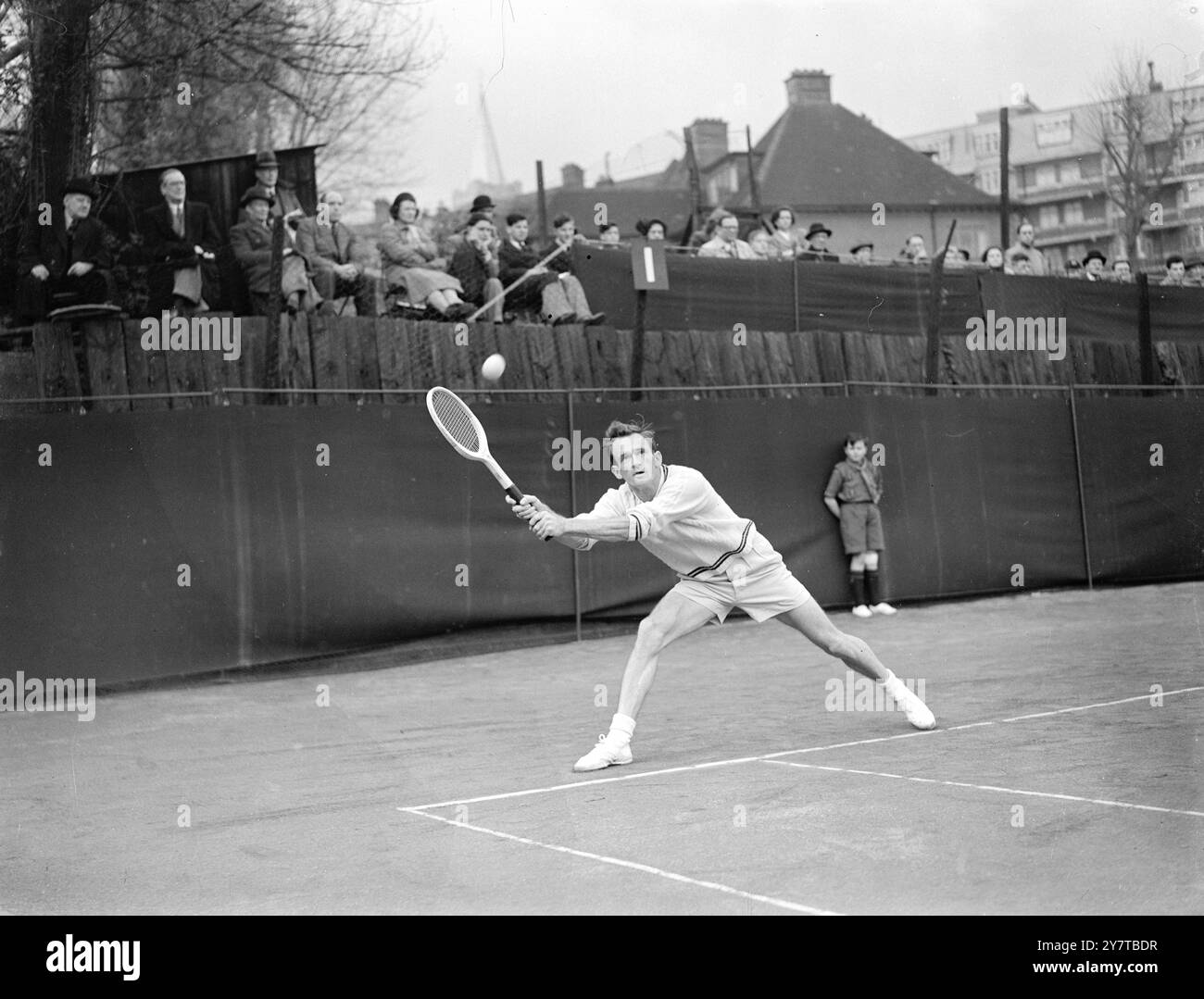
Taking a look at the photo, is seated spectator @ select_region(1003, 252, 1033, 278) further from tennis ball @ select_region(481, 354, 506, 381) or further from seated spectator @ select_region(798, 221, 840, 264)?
tennis ball @ select_region(481, 354, 506, 381)

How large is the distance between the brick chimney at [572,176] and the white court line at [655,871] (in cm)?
6193

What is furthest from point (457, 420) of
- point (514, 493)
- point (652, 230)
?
point (652, 230)

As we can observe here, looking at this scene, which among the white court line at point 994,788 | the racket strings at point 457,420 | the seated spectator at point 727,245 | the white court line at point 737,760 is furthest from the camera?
the seated spectator at point 727,245

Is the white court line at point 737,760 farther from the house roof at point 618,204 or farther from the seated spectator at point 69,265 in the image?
the house roof at point 618,204

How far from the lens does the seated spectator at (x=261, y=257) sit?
45.5 feet

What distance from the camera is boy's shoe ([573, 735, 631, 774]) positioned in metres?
8.67

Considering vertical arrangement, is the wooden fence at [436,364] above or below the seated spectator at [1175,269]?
below

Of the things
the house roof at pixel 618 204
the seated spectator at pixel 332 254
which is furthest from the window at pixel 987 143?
the seated spectator at pixel 332 254

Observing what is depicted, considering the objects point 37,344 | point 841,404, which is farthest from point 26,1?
point 841,404

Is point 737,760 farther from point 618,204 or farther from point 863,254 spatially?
point 618,204

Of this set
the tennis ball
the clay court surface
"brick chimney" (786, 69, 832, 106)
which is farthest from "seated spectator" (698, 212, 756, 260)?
"brick chimney" (786, 69, 832, 106)

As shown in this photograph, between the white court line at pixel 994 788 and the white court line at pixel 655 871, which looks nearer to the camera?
the white court line at pixel 655 871

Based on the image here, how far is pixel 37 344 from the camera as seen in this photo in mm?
12773

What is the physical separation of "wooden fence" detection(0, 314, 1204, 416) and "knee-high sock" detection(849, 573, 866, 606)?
216cm
